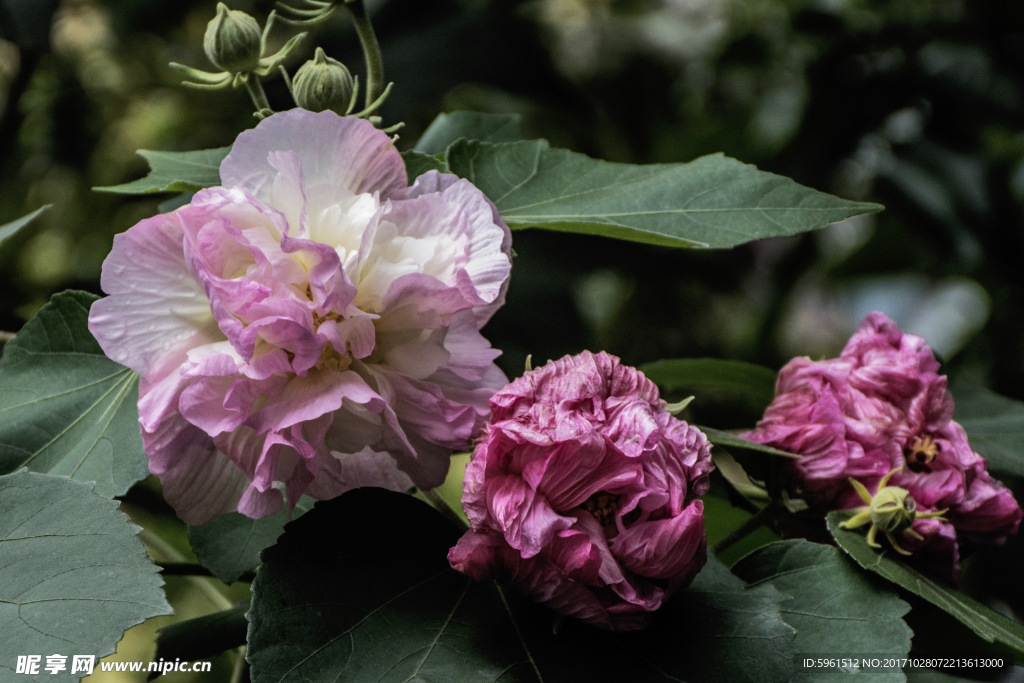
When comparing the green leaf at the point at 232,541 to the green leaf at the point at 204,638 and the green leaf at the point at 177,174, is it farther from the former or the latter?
the green leaf at the point at 177,174

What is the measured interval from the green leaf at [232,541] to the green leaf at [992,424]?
1.30 feet

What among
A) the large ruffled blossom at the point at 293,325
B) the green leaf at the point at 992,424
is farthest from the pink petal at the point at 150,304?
the green leaf at the point at 992,424

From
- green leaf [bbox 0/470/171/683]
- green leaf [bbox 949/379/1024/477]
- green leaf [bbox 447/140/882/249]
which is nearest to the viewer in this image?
green leaf [bbox 0/470/171/683]

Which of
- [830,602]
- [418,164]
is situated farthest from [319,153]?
[830,602]

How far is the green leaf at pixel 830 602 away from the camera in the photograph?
0.32 m

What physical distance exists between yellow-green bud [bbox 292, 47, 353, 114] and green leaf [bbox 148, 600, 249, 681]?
232mm

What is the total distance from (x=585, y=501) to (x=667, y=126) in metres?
1.22

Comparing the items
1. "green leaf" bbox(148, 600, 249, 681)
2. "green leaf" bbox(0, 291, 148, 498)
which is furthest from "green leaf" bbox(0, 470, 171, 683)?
"green leaf" bbox(148, 600, 249, 681)

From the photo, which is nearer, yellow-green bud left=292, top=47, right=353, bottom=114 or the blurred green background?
yellow-green bud left=292, top=47, right=353, bottom=114

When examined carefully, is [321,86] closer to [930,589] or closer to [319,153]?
[319,153]

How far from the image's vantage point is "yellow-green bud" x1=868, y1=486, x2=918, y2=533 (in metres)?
0.34

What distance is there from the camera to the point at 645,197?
0.40m

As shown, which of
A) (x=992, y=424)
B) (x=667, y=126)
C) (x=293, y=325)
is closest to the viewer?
(x=293, y=325)

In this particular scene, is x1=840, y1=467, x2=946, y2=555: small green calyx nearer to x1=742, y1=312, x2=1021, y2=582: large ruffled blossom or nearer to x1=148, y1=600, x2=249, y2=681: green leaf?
x1=742, y1=312, x2=1021, y2=582: large ruffled blossom
